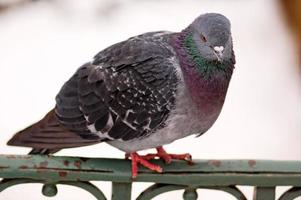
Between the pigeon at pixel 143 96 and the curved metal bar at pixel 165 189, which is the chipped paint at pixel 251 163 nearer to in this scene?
the curved metal bar at pixel 165 189

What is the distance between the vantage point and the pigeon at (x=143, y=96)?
1.13m

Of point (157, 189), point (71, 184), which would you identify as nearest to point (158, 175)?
point (157, 189)

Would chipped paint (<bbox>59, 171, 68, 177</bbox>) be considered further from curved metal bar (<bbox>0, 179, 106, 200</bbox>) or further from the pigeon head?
the pigeon head

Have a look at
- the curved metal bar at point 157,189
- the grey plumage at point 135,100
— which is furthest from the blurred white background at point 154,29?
the curved metal bar at point 157,189

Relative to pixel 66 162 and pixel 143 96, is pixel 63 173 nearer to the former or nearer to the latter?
pixel 66 162

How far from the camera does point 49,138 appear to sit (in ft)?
3.69

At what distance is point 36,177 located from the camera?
931mm

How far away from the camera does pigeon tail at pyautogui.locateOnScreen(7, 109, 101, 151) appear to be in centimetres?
112

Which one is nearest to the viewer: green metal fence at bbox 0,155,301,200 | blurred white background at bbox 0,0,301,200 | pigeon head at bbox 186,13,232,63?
green metal fence at bbox 0,155,301,200

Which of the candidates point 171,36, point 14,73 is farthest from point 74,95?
point 14,73

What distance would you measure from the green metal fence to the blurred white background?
122cm

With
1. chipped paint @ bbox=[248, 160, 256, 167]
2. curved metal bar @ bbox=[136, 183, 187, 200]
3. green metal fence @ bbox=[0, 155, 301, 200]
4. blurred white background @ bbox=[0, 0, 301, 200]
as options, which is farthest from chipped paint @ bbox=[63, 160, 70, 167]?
blurred white background @ bbox=[0, 0, 301, 200]

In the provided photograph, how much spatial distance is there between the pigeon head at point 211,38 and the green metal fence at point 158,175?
216 mm

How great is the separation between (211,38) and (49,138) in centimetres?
31
